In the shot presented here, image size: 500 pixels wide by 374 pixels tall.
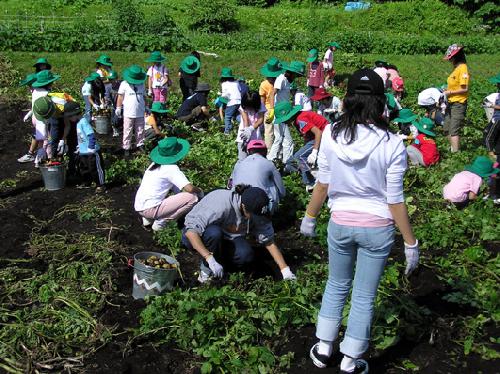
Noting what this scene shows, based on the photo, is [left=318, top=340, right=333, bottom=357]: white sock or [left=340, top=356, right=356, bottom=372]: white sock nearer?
[left=340, top=356, right=356, bottom=372]: white sock

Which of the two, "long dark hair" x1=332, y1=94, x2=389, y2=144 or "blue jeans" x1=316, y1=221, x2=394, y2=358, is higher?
"long dark hair" x1=332, y1=94, x2=389, y2=144

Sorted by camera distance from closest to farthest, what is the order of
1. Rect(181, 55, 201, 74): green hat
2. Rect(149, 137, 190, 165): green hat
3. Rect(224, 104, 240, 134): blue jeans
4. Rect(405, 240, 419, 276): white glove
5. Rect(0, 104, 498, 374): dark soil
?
1. Rect(405, 240, 419, 276): white glove
2. Rect(0, 104, 498, 374): dark soil
3. Rect(149, 137, 190, 165): green hat
4. Rect(224, 104, 240, 134): blue jeans
5. Rect(181, 55, 201, 74): green hat

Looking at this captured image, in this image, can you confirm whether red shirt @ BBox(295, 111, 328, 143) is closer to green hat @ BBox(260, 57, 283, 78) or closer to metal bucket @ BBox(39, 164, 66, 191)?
green hat @ BBox(260, 57, 283, 78)

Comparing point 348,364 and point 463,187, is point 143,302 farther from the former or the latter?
point 463,187

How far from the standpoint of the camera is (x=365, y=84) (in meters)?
3.92

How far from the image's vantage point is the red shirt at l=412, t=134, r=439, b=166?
31.1 ft

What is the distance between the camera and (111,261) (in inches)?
259

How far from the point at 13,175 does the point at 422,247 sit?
6.76 m

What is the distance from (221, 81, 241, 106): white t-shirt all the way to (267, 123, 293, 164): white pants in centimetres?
266

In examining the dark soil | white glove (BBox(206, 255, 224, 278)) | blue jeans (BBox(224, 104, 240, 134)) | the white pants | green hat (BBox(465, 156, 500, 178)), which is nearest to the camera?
the dark soil

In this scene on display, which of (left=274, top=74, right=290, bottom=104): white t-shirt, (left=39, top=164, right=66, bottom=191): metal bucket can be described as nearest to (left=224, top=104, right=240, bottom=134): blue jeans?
(left=274, top=74, right=290, bottom=104): white t-shirt

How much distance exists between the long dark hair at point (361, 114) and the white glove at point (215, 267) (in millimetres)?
2254

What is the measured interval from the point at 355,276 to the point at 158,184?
3.64 m

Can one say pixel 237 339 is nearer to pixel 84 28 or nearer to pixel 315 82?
pixel 315 82
